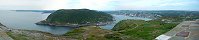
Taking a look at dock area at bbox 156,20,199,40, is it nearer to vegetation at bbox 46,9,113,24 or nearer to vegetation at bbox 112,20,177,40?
vegetation at bbox 112,20,177,40

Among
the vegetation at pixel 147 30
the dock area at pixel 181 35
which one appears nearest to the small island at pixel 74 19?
the vegetation at pixel 147 30

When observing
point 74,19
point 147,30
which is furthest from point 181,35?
point 74,19

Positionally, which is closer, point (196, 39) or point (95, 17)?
point (196, 39)

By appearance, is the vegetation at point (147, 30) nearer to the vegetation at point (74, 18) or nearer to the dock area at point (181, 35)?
the dock area at point (181, 35)

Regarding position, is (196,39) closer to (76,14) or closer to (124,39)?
(124,39)

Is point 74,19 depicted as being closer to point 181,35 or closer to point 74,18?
point 74,18

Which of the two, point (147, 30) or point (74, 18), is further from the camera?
point (74, 18)

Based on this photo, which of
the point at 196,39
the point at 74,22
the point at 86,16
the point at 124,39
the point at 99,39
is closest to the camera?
the point at 196,39

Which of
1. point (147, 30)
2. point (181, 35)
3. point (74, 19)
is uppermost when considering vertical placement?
point (181, 35)

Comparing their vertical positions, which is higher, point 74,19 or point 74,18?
point 74,18

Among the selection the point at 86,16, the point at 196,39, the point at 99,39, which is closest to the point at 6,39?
the point at 99,39

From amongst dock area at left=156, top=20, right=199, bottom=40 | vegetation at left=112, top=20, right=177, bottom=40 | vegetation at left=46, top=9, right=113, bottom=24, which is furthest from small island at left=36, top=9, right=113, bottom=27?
dock area at left=156, top=20, right=199, bottom=40
